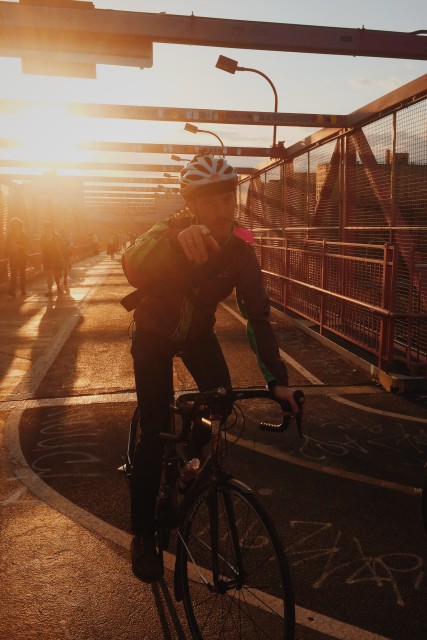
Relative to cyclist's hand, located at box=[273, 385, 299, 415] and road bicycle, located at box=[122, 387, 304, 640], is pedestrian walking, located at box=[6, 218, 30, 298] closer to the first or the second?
road bicycle, located at box=[122, 387, 304, 640]

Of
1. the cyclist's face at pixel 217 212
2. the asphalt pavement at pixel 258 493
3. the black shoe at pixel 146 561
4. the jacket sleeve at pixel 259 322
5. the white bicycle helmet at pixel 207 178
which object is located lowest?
the asphalt pavement at pixel 258 493

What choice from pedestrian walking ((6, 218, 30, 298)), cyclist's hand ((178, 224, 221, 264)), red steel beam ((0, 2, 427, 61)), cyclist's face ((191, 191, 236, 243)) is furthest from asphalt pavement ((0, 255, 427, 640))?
pedestrian walking ((6, 218, 30, 298))

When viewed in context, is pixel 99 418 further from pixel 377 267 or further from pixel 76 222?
pixel 76 222

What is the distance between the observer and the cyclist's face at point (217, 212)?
3.20m

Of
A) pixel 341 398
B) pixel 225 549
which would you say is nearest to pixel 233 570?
pixel 225 549

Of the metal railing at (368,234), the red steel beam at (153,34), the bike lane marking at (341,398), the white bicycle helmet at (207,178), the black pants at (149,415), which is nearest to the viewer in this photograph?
the white bicycle helmet at (207,178)

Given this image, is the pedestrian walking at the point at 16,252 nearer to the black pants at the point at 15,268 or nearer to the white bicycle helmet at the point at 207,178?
the black pants at the point at 15,268

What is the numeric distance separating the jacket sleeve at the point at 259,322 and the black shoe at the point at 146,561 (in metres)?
1.07

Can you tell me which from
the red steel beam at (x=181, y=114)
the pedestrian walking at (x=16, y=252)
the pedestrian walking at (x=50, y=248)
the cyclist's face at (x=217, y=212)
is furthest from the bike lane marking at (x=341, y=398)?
the pedestrian walking at (x=16, y=252)

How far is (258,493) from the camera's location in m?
4.83

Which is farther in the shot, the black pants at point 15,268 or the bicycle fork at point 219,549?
the black pants at point 15,268

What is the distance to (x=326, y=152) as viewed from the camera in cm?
1405

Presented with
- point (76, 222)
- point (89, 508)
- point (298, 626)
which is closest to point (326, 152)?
point (89, 508)

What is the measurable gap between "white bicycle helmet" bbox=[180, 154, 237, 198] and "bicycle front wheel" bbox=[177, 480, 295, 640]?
1.30 meters
